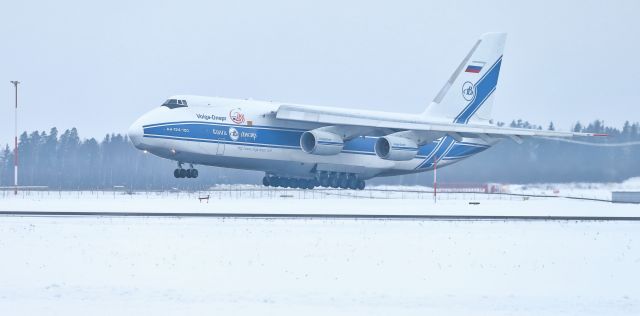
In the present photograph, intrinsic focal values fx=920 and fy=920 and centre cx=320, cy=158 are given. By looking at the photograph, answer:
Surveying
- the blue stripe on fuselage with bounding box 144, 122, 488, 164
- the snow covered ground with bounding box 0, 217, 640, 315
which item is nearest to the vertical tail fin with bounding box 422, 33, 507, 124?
the blue stripe on fuselage with bounding box 144, 122, 488, 164

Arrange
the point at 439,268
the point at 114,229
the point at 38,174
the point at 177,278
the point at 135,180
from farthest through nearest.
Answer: the point at 38,174, the point at 135,180, the point at 114,229, the point at 439,268, the point at 177,278

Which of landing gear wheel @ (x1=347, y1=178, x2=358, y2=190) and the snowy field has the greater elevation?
landing gear wheel @ (x1=347, y1=178, x2=358, y2=190)

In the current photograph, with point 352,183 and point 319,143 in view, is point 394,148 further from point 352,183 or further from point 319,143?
point 319,143

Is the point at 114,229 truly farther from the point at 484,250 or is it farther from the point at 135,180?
the point at 135,180

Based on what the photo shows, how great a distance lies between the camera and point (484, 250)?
21.7 metres

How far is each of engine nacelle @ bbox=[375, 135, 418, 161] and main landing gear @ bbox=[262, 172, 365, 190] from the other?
2639 millimetres

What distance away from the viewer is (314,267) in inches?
729

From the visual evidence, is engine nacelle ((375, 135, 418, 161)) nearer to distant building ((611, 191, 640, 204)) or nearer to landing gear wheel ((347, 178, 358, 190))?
landing gear wheel ((347, 178, 358, 190))

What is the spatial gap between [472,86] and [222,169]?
20427 millimetres

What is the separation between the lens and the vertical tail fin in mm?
54469

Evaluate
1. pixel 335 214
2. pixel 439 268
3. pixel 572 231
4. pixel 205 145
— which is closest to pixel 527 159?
pixel 205 145

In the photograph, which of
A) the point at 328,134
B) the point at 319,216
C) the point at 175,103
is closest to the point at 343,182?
the point at 328,134

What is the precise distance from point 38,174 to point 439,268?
6858 cm

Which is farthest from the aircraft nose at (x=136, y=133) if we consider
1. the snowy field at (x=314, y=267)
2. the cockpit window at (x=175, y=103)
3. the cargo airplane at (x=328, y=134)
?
the snowy field at (x=314, y=267)
